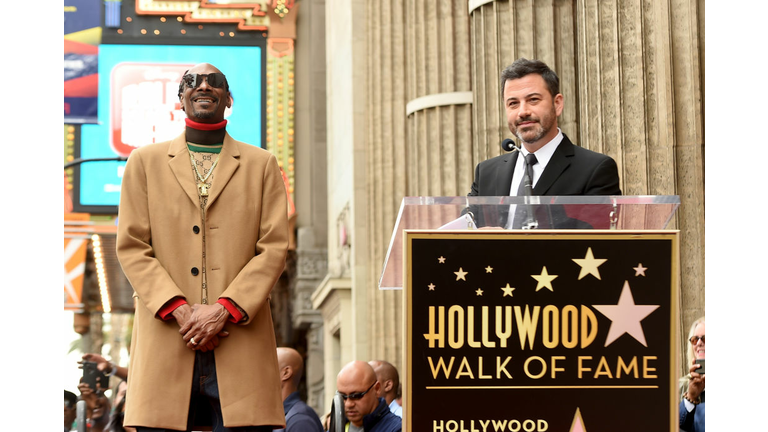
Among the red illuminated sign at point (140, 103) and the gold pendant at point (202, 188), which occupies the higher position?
the red illuminated sign at point (140, 103)

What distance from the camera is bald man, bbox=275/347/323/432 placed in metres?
7.80

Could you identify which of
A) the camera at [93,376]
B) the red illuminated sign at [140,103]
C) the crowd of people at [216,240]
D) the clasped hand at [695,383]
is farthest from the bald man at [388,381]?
the red illuminated sign at [140,103]

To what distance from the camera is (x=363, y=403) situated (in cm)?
781

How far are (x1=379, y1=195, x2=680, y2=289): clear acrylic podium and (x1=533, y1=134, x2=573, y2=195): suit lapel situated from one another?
49cm

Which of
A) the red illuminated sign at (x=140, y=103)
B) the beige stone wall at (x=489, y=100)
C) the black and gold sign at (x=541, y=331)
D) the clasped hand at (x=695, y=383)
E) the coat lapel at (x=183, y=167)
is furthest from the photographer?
the red illuminated sign at (x=140, y=103)

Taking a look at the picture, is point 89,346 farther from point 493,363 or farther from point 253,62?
point 493,363

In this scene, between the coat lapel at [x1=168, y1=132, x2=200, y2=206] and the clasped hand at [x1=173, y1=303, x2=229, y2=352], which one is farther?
the coat lapel at [x1=168, y1=132, x2=200, y2=206]

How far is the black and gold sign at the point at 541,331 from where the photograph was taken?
4262 mm

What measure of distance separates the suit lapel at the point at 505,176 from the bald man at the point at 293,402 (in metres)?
2.80

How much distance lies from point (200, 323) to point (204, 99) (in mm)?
880

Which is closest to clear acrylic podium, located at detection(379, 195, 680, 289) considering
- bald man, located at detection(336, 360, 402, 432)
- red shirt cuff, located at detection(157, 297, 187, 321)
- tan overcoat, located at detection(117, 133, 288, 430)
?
tan overcoat, located at detection(117, 133, 288, 430)

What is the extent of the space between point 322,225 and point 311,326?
3.33 metres

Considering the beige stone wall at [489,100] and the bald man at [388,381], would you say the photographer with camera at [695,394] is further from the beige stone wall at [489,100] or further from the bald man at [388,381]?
the bald man at [388,381]

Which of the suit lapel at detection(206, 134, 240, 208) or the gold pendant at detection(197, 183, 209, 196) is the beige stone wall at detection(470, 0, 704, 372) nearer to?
the suit lapel at detection(206, 134, 240, 208)
